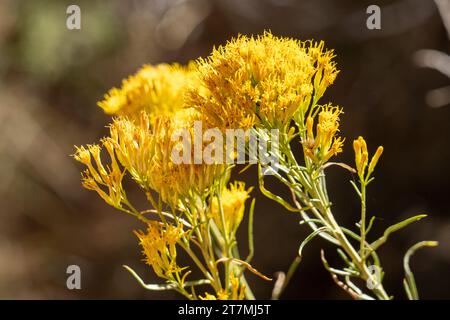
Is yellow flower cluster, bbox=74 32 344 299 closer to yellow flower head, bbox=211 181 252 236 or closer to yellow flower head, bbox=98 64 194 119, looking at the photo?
yellow flower head, bbox=211 181 252 236

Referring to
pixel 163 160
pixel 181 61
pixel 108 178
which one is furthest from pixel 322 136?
pixel 181 61

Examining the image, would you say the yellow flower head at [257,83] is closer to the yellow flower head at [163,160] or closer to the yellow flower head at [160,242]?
the yellow flower head at [163,160]

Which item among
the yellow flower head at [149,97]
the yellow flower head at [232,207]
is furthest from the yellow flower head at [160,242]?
the yellow flower head at [149,97]

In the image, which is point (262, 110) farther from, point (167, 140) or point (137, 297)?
point (137, 297)

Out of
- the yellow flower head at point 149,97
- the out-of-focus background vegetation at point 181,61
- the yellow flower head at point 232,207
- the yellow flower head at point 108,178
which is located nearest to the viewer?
the yellow flower head at point 108,178

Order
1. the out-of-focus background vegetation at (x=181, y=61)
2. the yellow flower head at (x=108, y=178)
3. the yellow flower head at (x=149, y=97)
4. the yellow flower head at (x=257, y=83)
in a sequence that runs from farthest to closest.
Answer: the out-of-focus background vegetation at (x=181, y=61), the yellow flower head at (x=149, y=97), the yellow flower head at (x=108, y=178), the yellow flower head at (x=257, y=83)

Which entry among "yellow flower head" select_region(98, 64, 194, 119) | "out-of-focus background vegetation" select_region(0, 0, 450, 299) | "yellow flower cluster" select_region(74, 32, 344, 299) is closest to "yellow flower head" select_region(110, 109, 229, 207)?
"yellow flower cluster" select_region(74, 32, 344, 299)
